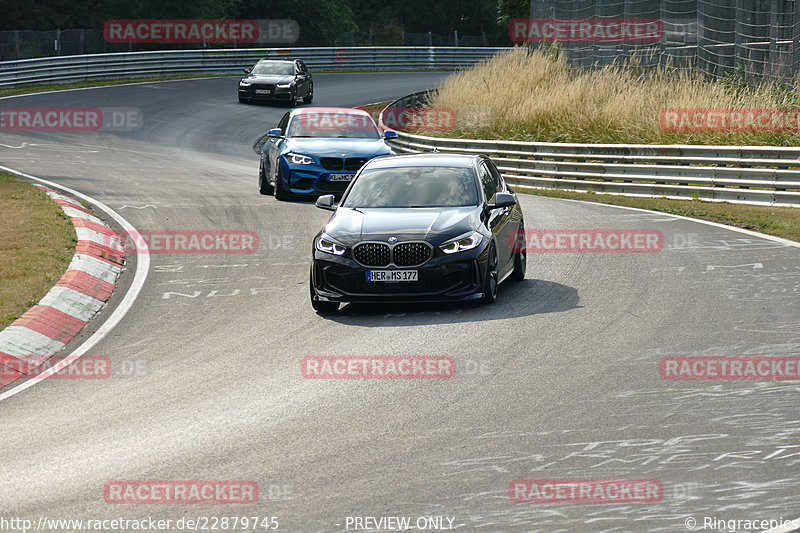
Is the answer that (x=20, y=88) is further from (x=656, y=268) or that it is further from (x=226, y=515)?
(x=226, y=515)

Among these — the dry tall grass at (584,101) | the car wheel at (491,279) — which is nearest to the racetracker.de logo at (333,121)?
the dry tall grass at (584,101)

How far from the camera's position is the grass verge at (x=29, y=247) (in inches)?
467

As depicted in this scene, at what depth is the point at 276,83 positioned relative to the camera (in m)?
40.2

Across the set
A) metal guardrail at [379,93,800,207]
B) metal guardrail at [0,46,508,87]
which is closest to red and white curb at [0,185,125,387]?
A: metal guardrail at [379,93,800,207]

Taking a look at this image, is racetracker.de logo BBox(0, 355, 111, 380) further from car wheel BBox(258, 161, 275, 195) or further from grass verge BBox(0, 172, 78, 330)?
car wheel BBox(258, 161, 275, 195)

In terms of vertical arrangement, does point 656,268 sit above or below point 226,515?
below

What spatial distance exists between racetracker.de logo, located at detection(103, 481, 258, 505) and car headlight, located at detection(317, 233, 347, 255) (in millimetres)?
5068

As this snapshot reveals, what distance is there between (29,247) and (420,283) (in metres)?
5.79

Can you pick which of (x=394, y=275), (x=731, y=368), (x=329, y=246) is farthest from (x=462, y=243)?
(x=731, y=368)

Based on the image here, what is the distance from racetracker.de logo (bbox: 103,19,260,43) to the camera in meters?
54.7

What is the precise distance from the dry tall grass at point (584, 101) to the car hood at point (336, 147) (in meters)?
7.09

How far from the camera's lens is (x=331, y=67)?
56656 mm

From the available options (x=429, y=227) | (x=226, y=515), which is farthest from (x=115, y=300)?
(x=226, y=515)

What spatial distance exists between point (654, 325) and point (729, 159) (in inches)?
428
